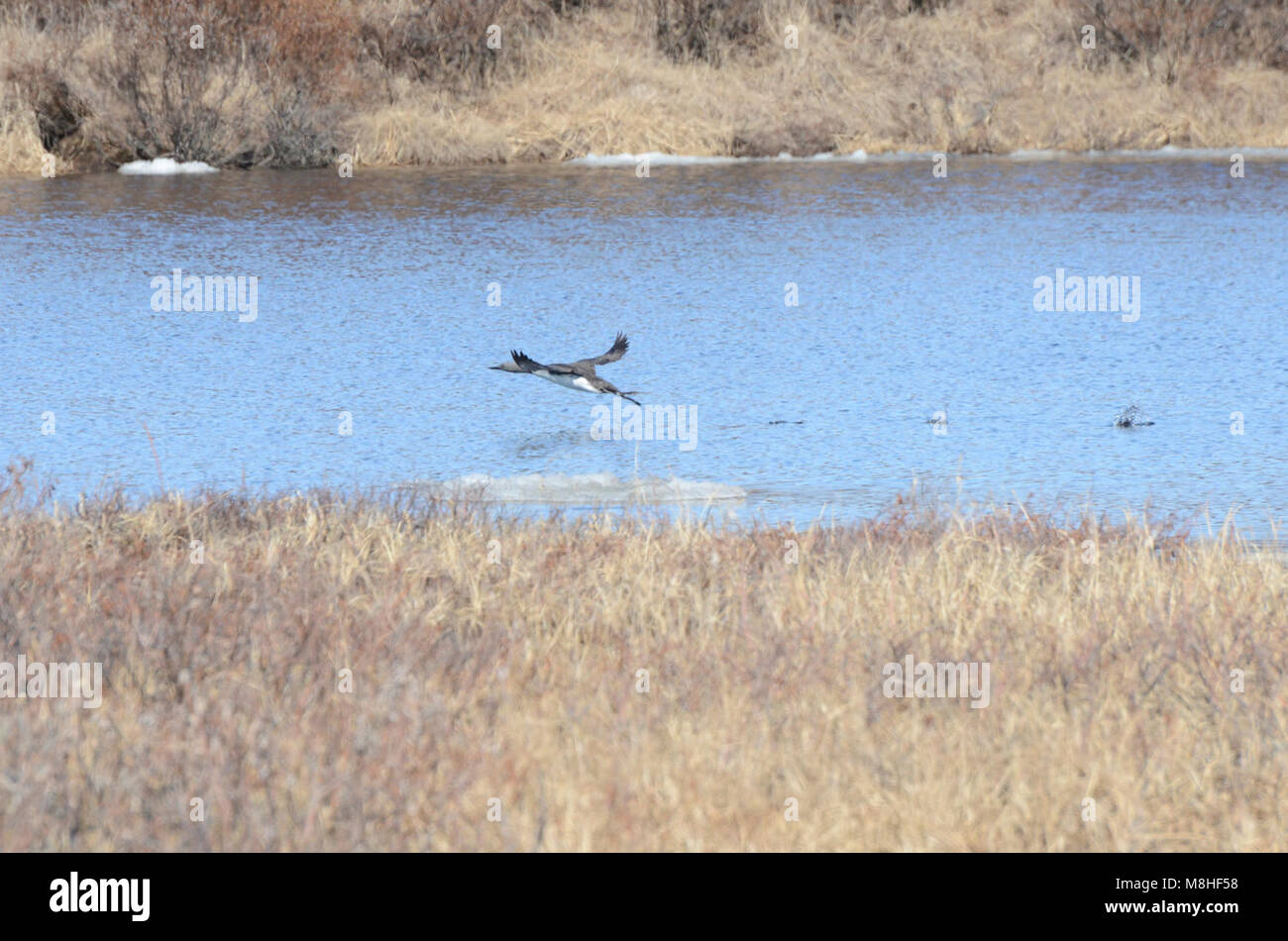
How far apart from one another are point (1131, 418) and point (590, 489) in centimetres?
362

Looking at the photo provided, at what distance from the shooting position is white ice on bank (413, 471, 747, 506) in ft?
28.4

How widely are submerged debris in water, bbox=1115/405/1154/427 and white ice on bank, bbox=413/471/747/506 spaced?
Result: 2825 mm

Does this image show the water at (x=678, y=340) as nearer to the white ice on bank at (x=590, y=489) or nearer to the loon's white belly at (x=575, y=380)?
the white ice on bank at (x=590, y=489)

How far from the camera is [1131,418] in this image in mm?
10555

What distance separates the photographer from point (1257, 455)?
956 centimetres

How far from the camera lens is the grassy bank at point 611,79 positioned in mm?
27734

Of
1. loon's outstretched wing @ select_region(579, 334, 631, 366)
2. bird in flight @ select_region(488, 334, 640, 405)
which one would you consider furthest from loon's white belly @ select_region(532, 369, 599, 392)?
loon's outstretched wing @ select_region(579, 334, 631, 366)

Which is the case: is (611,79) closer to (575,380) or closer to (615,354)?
(615,354)

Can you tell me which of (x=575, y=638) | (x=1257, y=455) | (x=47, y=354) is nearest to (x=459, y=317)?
(x=47, y=354)

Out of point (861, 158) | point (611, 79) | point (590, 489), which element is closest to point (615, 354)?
point (590, 489)

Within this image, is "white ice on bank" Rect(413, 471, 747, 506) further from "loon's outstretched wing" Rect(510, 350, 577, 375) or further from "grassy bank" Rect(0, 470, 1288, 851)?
"grassy bank" Rect(0, 470, 1288, 851)
